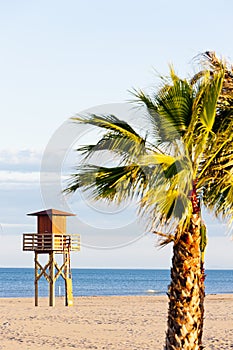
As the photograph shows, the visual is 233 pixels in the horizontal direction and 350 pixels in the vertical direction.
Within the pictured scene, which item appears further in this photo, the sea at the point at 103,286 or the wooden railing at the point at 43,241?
the sea at the point at 103,286

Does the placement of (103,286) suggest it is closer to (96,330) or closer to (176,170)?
(96,330)

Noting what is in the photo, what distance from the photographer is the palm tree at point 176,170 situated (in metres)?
9.83

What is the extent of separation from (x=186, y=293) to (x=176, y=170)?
1814mm

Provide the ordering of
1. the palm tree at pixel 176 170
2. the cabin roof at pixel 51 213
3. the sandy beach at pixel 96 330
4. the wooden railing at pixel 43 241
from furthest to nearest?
the wooden railing at pixel 43 241 → the cabin roof at pixel 51 213 → the sandy beach at pixel 96 330 → the palm tree at pixel 176 170

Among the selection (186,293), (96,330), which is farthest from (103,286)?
(186,293)

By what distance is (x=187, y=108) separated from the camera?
9.97m

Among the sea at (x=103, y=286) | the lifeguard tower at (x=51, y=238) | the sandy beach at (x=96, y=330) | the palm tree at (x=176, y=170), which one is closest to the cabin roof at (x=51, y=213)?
the lifeguard tower at (x=51, y=238)

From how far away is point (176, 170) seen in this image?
9789 millimetres

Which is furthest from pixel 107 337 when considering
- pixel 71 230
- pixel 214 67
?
pixel 214 67

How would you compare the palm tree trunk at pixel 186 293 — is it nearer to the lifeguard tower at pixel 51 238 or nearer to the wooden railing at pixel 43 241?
the lifeguard tower at pixel 51 238

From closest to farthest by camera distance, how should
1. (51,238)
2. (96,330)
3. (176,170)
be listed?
(176,170) → (96,330) → (51,238)

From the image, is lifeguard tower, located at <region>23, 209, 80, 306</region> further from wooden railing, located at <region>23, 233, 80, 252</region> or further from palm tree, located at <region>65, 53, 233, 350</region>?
palm tree, located at <region>65, 53, 233, 350</region>

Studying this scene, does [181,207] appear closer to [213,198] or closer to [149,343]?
[213,198]

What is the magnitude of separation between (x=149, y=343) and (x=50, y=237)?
1551cm
